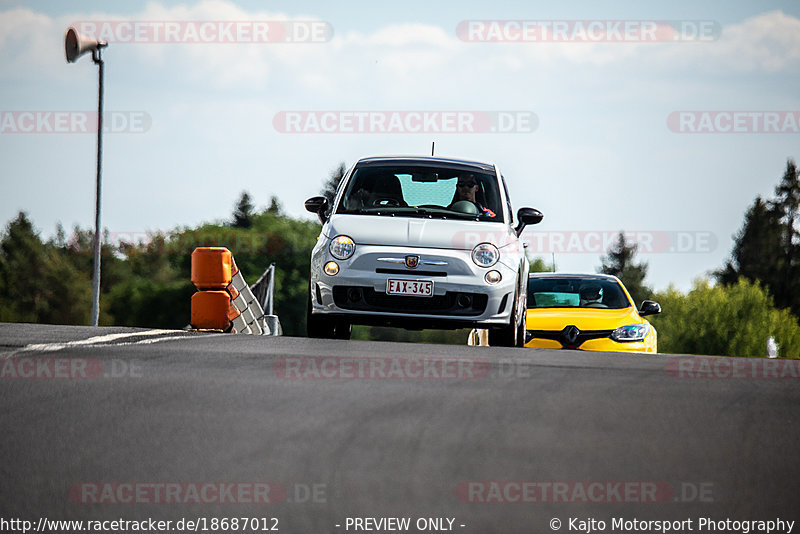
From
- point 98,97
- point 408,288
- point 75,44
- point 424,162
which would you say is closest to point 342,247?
point 408,288

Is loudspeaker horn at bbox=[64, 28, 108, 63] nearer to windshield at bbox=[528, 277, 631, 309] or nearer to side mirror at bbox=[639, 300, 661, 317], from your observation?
windshield at bbox=[528, 277, 631, 309]

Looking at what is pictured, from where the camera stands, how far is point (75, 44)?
98.0 ft

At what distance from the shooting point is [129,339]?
33.1 feet

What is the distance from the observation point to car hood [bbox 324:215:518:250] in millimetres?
11500

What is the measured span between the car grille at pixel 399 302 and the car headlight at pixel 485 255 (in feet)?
1.02

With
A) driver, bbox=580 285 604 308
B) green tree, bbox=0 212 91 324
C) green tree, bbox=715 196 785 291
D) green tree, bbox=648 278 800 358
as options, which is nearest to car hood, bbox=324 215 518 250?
driver, bbox=580 285 604 308

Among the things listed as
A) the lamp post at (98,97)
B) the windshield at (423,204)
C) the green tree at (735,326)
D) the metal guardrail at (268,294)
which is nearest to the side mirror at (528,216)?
the windshield at (423,204)

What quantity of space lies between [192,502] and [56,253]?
116 meters

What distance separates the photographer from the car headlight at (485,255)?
1148cm

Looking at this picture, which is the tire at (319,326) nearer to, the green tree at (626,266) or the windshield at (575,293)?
the windshield at (575,293)

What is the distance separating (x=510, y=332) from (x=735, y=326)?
88.9 m

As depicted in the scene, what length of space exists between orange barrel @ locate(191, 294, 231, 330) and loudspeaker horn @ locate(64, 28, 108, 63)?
1692cm

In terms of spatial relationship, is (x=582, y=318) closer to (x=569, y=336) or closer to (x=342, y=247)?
(x=569, y=336)

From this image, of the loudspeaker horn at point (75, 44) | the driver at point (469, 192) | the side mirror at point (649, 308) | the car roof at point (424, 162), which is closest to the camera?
the driver at point (469, 192)
